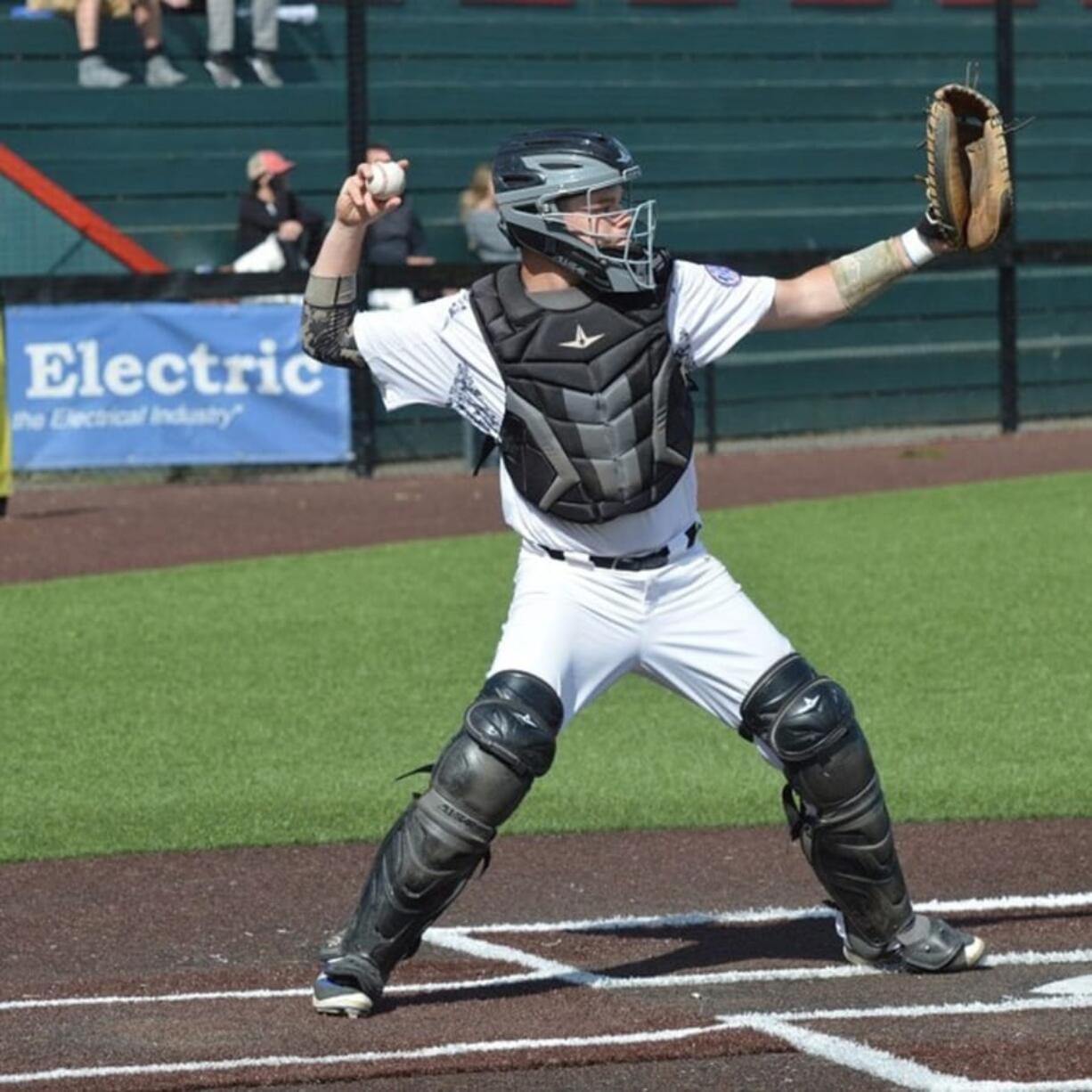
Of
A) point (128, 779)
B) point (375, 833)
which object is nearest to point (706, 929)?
point (375, 833)

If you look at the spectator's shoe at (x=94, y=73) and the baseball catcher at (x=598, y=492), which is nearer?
the baseball catcher at (x=598, y=492)

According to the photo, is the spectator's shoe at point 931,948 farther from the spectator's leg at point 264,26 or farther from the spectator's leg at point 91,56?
the spectator's leg at point 264,26

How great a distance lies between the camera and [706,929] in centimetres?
651

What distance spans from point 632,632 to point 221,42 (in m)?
14.4

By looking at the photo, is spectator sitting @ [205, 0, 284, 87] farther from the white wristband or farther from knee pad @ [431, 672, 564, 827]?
knee pad @ [431, 672, 564, 827]

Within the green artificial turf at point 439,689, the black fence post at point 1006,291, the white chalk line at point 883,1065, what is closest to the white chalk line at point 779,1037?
the white chalk line at point 883,1065

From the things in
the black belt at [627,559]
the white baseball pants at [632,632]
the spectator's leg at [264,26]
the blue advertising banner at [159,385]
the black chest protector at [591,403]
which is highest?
the black chest protector at [591,403]

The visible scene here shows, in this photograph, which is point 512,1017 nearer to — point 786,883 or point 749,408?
point 786,883

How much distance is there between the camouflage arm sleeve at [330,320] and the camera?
19.2ft

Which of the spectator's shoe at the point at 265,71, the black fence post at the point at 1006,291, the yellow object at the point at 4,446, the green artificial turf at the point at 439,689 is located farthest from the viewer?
the black fence post at the point at 1006,291

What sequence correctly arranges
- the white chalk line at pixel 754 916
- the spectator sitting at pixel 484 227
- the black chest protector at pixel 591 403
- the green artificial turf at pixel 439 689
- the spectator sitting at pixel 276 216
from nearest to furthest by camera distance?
the black chest protector at pixel 591 403 < the white chalk line at pixel 754 916 < the green artificial turf at pixel 439 689 < the spectator sitting at pixel 276 216 < the spectator sitting at pixel 484 227

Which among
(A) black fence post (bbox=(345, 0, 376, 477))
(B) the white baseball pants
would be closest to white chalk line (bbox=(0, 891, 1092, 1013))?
(B) the white baseball pants

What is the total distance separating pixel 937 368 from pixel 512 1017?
16.8 metres

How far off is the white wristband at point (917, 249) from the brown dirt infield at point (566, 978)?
1.64m
